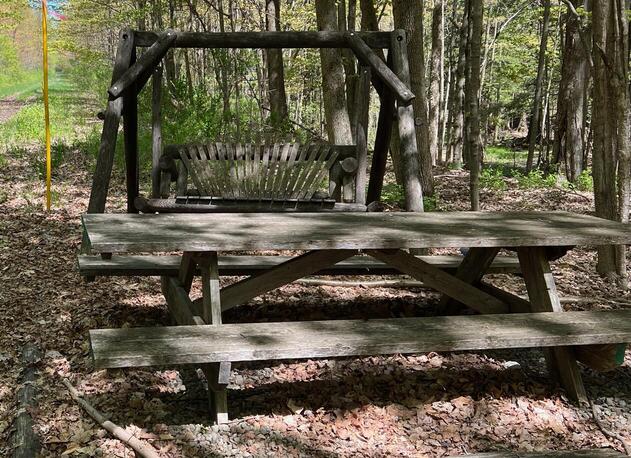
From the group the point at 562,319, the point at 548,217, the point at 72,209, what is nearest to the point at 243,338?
the point at 562,319

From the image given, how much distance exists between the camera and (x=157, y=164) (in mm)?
4828

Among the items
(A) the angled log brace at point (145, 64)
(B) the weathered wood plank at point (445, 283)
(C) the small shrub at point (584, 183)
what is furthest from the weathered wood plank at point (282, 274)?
(C) the small shrub at point (584, 183)

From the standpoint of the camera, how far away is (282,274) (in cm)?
365

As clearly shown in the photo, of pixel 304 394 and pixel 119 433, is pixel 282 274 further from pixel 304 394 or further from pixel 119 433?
pixel 119 433

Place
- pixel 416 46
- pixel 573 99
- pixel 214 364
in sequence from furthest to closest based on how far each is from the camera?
pixel 573 99 < pixel 416 46 < pixel 214 364

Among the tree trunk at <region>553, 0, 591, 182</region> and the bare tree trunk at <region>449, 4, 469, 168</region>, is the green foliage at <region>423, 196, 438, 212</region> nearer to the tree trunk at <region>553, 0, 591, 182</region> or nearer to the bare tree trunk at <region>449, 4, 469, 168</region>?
the tree trunk at <region>553, 0, 591, 182</region>

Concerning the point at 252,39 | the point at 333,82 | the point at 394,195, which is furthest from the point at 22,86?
the point at 252,39

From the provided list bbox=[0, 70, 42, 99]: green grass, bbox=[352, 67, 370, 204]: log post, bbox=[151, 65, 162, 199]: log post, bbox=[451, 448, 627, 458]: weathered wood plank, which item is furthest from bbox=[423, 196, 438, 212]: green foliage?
bbox=[0, 70, 42, 99]: green grass

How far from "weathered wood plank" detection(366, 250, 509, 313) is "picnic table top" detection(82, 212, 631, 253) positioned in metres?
0.26

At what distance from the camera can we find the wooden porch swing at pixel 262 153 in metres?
4.54

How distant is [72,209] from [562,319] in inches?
249

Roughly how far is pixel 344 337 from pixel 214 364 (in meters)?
0.63

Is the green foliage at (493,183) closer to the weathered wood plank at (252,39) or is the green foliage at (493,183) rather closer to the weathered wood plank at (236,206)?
the weathered wood plank at (252,39)

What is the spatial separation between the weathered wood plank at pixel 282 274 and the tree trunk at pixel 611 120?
2876 millimetres
